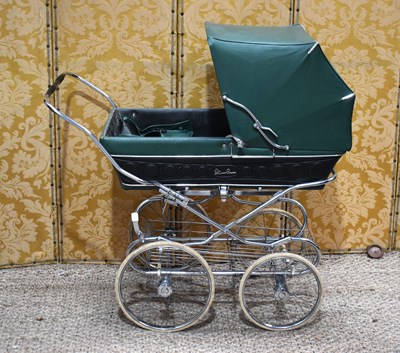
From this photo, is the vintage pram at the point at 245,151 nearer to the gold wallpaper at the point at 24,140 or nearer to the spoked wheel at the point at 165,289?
the spoked wheel at the point at 165,289

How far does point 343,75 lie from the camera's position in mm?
3119

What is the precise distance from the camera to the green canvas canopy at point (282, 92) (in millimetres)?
2445

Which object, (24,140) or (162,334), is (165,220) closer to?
(162,334)

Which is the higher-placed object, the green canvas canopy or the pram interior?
the green canvas canopy

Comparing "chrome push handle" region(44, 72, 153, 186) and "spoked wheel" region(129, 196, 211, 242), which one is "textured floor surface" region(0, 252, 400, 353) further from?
"chrome push handle" region(44, 72, 153, 186)

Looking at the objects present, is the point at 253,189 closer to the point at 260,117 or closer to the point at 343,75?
the point at 260,117

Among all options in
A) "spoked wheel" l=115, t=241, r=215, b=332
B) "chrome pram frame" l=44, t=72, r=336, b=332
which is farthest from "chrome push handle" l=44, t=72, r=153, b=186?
"spoked wheel" l=115, t=241, r=215, b=332

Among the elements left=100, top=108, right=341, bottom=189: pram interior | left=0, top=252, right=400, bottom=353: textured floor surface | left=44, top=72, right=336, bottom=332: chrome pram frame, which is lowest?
left=0, top=252, right=400, bottom=353: textured floor surface

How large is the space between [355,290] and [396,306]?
0.66 ft

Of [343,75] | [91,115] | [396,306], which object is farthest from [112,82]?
[396,306]

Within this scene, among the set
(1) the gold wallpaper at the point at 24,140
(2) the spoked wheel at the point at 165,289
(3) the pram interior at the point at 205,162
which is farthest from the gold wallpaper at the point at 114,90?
(3) the pram interior at the point at 205,162

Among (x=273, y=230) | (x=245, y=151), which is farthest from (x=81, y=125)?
(x=273, y=230)

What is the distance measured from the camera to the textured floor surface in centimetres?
257

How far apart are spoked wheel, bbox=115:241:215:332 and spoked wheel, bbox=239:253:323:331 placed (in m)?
0.19
